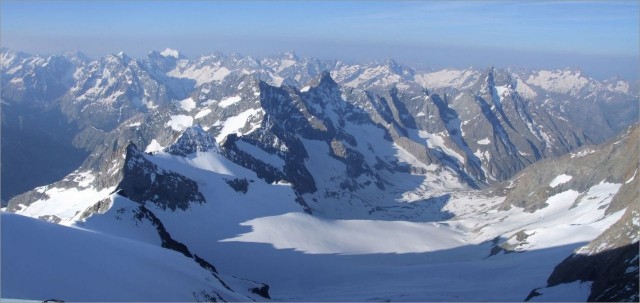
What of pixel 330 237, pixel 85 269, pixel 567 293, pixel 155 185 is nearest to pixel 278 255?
pixel 330 237

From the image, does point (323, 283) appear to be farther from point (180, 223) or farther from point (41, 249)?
point (41, 249)

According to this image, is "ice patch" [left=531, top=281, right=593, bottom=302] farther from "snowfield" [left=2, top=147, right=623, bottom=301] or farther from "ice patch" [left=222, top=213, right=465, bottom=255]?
"ice patch" [left=222, top=213, right=465, bottom=255]

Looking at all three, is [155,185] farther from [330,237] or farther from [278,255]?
[330,237]

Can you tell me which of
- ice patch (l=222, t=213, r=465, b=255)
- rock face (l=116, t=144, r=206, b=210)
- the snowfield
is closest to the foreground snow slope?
the snowfield

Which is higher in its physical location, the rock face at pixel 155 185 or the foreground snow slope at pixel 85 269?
the foreground snow slope at pixel 85 269

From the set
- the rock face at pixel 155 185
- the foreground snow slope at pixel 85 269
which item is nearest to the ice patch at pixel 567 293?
the foreground snow slope at pixel 85 269

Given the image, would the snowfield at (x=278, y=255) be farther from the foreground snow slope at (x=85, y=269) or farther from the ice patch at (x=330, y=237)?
the ice patch at (x=330, y=237)
